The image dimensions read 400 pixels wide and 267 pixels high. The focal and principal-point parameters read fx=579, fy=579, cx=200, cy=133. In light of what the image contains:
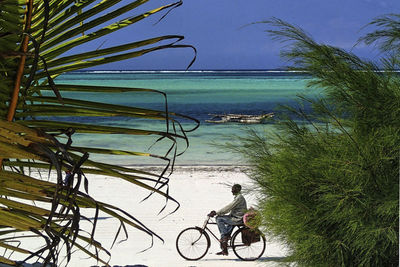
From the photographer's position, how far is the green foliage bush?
4078 millimetres

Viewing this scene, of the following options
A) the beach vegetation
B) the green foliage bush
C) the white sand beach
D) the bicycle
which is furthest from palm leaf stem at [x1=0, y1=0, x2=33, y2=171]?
the bicycle

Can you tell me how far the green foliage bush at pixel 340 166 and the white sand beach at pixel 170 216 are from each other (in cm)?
61

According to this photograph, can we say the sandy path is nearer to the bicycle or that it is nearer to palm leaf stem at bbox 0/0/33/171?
the bicycle

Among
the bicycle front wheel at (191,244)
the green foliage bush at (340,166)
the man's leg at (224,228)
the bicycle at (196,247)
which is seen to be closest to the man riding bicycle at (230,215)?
the man's leg at (224,228)

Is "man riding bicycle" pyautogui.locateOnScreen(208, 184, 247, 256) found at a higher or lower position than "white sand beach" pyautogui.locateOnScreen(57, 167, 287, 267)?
higher

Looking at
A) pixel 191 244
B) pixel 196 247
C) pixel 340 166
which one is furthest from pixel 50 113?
pixel 196 247

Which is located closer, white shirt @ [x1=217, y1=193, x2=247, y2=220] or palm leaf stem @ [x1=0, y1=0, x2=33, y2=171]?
palm leaf stem @ [x1=0, y1=0, x2=33, y2=171]

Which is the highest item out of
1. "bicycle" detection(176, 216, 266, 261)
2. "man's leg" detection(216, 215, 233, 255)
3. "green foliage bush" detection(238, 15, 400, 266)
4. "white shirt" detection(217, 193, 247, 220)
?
"green foliage bush" detection(238, 15, 400, 266)

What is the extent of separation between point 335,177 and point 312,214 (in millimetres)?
350

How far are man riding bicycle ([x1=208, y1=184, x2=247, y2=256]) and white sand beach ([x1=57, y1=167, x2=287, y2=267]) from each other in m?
0.26

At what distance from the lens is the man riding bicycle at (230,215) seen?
651 cm

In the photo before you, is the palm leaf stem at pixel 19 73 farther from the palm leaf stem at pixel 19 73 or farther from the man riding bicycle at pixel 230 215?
the man riding bicycle at pixel 230 215

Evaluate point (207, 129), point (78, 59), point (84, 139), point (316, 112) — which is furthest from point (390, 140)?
point (207, 129)

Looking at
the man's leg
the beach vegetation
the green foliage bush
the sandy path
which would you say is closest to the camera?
the beach vegetation
